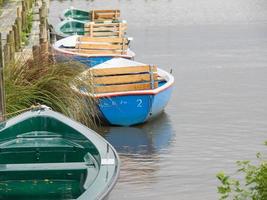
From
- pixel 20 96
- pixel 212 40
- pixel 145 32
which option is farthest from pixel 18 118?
pixel 145 32

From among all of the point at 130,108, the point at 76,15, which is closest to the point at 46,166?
the point at 130,108

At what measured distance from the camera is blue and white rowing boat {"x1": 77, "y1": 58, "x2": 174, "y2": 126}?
14484 millimetres

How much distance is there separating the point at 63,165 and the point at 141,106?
22.1ft

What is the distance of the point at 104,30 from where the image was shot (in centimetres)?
2294

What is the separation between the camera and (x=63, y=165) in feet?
26.5

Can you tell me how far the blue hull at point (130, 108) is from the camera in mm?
14516

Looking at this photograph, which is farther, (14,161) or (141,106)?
(141,106)

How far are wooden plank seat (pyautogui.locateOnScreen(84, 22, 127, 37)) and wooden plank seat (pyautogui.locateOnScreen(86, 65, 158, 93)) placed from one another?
24.2ft

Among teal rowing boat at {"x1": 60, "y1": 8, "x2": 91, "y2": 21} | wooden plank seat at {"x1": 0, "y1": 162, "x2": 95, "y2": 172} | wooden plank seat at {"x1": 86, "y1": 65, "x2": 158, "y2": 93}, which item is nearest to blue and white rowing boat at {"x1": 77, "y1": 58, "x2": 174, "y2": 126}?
wooden plank seat at {"x1": 86, "y1": 65, "x2": 158, "y2": 93}

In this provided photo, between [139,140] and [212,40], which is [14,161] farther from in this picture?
[212,40]

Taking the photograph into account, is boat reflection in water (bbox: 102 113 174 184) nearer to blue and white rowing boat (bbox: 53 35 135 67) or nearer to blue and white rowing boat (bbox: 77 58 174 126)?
blue and white rowing boat (bbox: 77 58 174 126)

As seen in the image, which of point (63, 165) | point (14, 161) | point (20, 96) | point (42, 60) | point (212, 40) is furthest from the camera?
point (212, 40)

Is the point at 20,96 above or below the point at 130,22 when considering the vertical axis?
above

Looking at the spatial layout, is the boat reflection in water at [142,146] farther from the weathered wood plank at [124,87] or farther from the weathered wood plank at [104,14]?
the weathered wood plank at [104,14]
